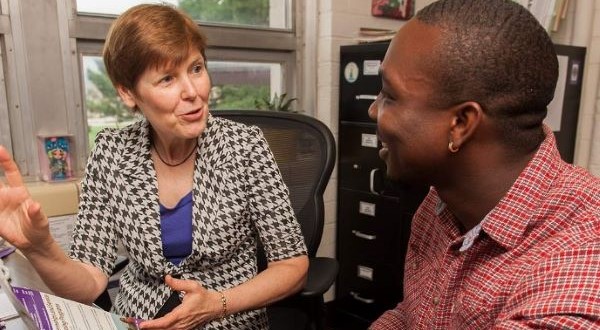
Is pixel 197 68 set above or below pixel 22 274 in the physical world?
above

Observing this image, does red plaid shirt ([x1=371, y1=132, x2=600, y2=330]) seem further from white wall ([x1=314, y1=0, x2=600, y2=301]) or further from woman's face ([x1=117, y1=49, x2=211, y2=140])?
white wall ([x1=314, y1=0, x2=600, y2=301])

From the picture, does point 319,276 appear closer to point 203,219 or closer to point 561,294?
point 203,219


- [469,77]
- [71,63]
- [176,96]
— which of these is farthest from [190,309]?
[71,63]

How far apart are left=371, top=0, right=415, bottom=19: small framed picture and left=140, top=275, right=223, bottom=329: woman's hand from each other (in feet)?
5.78

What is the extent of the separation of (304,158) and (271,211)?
293 millimetres

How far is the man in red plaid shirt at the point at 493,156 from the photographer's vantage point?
61cm

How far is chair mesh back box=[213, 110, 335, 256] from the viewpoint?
52.5 inches

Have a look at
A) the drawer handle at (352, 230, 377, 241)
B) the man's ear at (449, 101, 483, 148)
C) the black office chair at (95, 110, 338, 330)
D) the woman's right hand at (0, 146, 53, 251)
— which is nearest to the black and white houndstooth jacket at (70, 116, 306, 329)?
the black office chair at (95, 110, 338, 330)

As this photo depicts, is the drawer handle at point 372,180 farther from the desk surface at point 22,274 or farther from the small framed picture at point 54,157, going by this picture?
the desk surface at point 22,274

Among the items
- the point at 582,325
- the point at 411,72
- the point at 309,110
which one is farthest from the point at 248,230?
the point at 309,110

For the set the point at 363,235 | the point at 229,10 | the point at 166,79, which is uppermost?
the point at 229,10

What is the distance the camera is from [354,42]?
2289mm

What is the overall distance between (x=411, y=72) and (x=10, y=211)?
72cm

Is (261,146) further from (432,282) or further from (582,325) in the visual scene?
(582,325)
